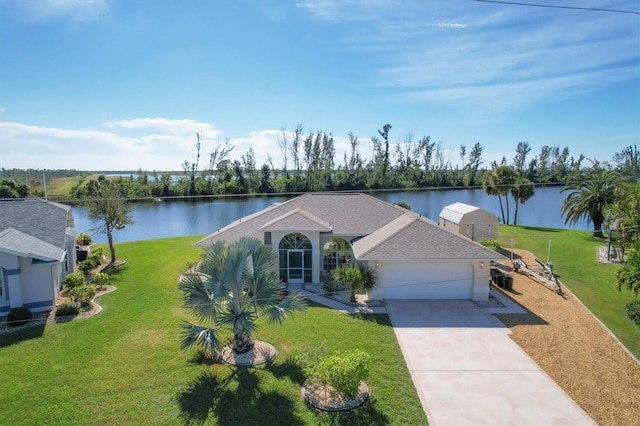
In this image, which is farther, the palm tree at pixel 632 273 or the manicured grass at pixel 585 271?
the manicured grass at pixel 585 271

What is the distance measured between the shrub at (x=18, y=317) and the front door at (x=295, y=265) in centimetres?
1065

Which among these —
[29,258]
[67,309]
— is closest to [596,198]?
[67,309]

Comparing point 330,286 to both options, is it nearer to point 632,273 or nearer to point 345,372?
point 345,372

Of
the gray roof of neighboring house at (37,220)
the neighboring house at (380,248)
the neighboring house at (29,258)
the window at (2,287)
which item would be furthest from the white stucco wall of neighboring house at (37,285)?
the neighboring house at (380,248)

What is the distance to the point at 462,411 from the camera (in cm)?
930

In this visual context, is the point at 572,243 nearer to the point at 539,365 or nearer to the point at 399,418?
the point at 539,365

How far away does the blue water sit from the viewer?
4025 cm

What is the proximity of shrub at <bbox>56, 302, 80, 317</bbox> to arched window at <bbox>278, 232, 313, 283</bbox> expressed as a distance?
8.82 metres

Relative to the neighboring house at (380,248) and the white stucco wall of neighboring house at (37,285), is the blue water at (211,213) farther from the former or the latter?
the neighboring house at (380,248)

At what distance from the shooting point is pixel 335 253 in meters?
20.6

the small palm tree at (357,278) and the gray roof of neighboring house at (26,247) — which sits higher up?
the gray roof of neighboring house at (26,247)

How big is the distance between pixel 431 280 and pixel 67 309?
14.9 metres

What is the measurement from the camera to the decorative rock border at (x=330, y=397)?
9562 mm

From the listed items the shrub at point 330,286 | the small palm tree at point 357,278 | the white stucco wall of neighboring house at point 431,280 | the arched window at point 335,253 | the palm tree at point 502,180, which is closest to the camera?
the small palm tree at point 357,278
